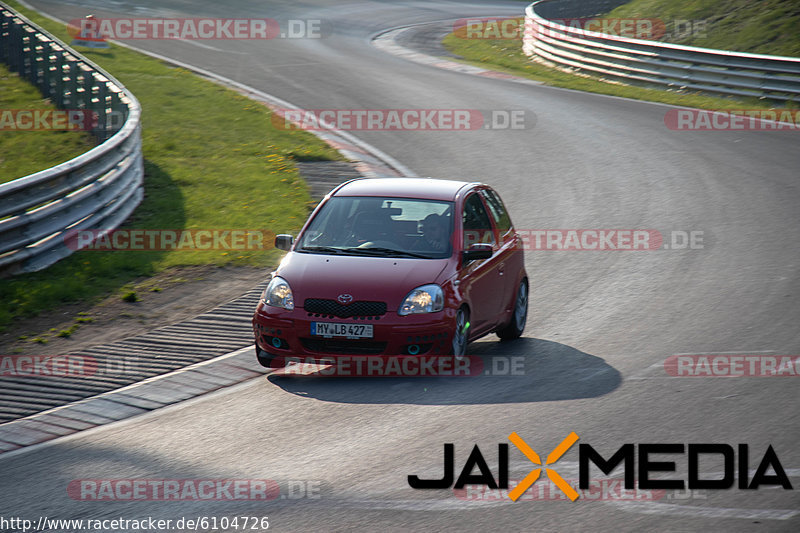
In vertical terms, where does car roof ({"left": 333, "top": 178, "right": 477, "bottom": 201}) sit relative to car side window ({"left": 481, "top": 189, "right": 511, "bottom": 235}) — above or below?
above

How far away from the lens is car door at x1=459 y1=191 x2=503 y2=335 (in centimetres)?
948

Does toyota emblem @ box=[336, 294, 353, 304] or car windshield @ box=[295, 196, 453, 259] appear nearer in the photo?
toyota emblem @ box=[336, 294, 353, 304]

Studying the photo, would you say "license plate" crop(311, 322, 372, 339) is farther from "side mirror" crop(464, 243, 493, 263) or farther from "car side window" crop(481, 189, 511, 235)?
"car side window" crop(481, 189, 511, 235)

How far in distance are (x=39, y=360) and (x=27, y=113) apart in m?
12.7

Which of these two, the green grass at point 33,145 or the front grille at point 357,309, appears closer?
the front grille at point 357,309

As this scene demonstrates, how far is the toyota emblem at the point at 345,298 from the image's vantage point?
8773 mm

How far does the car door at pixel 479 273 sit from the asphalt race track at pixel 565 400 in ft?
1.51

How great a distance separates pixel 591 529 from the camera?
18.5 ft

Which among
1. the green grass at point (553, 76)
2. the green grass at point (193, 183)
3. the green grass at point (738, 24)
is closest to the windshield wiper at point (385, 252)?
the green grass at point (193, 183)

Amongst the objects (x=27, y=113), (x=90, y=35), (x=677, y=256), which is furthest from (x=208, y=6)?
(x=677, y=256)

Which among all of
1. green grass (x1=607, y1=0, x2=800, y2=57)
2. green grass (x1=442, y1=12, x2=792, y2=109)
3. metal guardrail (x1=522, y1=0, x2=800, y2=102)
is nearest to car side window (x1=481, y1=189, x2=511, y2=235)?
green grass (x1=442, y1=12, x2=792, y2=109)

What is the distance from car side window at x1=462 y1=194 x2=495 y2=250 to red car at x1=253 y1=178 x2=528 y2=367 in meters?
0.01

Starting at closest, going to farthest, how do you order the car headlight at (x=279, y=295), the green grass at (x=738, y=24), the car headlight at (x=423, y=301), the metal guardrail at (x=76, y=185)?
the car headlight at (x=423, y=301), the car headlight at (x=279, y=295), the metal guardrail at (x=76, y=185), the green grass at (x=738, y=24)

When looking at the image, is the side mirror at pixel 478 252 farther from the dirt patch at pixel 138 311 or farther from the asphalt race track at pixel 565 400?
the dirt patch at pixel 138 311
